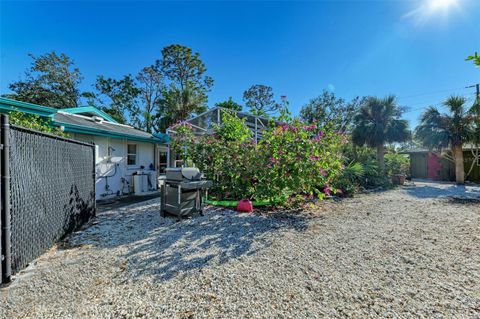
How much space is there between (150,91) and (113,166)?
1772 cm

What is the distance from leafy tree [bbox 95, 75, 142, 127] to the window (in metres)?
15.7

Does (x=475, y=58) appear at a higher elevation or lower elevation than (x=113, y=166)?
higher

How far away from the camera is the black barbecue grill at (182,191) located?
4623 mm

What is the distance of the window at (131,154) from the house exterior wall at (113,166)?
116 mm

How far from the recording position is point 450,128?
11578mm

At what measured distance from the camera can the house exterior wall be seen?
744 centimetres

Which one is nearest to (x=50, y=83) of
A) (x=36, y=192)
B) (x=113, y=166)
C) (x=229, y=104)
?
(x=229, y=104)

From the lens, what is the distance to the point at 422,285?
2227 millimetres

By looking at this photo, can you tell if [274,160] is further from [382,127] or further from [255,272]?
[382,127]

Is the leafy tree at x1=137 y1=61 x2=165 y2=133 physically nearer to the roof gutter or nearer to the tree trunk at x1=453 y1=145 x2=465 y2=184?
the roof gutter

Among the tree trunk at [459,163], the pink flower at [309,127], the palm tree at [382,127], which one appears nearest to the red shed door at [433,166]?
the tree trunk at [459,163]

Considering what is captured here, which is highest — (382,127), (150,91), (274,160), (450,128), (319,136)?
(150,91)

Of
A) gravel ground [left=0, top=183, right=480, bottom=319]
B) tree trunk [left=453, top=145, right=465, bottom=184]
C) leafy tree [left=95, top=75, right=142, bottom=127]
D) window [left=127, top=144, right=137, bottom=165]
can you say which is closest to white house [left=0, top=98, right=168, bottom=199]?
window [left=127, top=144, right=137, bottom=165]

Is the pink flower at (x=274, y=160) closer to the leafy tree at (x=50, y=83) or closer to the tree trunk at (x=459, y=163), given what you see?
the tree trunk at (x=459, y=163)
